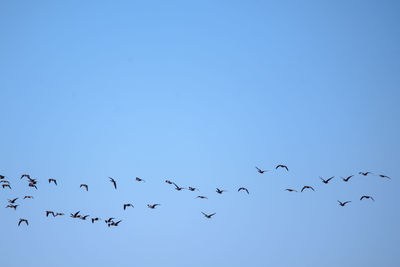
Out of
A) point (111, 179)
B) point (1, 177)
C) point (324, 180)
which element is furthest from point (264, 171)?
point (1, 177)

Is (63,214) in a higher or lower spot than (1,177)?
lower

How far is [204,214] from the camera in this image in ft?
188

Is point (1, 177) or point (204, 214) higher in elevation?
point (1, 177)

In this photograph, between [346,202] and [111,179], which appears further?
[346,202]

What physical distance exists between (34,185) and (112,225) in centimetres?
987

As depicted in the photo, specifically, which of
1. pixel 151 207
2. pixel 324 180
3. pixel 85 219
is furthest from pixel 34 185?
pixel 324 180

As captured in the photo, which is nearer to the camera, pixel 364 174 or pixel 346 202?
pixel 364 174

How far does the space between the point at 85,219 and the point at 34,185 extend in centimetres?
730

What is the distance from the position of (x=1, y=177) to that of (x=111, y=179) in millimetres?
13158

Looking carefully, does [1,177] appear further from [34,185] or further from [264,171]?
[264,171]

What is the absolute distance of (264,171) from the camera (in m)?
54.8

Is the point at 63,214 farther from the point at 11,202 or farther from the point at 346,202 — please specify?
the point at 346,202

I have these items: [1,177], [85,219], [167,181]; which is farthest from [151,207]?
[1,177]

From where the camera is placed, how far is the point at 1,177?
185 ft
